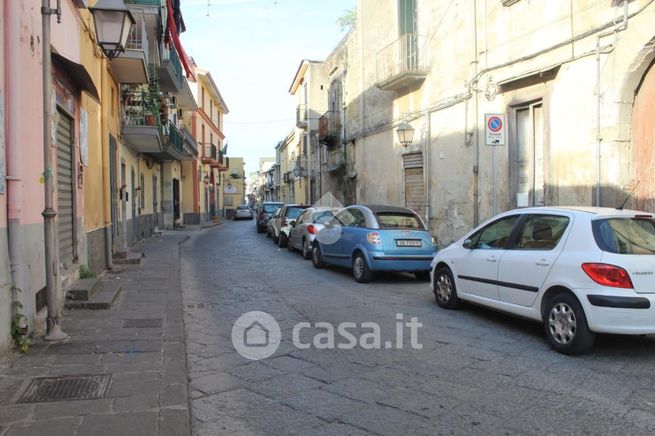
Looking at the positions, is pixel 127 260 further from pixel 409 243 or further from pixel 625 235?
pixel 625 235

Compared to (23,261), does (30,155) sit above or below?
above

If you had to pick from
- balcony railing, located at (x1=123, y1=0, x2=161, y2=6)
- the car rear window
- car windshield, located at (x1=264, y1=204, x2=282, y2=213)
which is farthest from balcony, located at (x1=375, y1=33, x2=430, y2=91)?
car windshield, located at (x1=264, y1=204, x2=282, y2=213)

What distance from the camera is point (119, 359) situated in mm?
5086

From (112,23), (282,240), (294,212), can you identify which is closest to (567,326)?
(112,23)

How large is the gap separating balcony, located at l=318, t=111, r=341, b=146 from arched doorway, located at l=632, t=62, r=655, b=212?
15.8 meters

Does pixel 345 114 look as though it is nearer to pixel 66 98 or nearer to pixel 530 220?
pixel 66 98

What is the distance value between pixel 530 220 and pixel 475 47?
7.31 m

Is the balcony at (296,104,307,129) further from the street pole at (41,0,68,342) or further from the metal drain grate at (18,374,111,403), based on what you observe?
the metal drain grate at (18,374,111,403)

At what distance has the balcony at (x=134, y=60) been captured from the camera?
12195 millimetres

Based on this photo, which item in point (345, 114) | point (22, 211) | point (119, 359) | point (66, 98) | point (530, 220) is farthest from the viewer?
point (345, 114)

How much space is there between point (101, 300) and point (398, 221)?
5.36 m

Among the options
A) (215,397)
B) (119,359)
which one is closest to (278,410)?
(215,397)

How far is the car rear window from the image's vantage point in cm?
520

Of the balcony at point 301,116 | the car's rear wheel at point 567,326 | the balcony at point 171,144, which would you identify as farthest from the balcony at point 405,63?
A: the balcony at point 301,116
